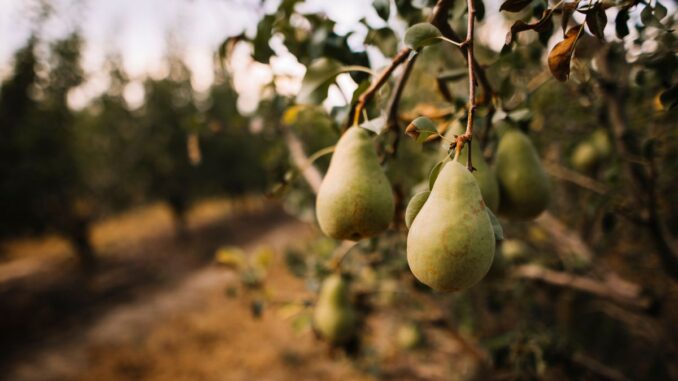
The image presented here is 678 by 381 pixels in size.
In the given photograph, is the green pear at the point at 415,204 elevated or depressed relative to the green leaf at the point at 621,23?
depressed

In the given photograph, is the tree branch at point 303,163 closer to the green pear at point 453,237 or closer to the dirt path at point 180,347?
the green pear at point 453,237

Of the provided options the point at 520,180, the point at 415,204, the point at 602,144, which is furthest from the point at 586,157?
the point at 415,204

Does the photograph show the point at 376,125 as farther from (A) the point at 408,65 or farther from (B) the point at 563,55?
(B) the point at 563,55

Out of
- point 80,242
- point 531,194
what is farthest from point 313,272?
point 80,242

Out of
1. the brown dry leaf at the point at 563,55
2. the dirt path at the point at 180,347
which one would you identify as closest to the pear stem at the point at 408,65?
the brown dry leaf at the point at 563,55

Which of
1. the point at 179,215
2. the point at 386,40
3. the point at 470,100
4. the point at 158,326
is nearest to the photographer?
the point at 470,100

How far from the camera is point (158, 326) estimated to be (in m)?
6.08

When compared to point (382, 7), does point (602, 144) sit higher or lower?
lower

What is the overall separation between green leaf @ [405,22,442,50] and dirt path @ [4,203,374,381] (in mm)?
3366

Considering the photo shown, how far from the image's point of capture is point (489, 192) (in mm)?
777

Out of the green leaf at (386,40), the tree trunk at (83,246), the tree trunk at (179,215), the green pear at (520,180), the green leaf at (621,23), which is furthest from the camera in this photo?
the tree trunk at (179,215)

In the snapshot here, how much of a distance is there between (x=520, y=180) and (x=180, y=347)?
17.8ft

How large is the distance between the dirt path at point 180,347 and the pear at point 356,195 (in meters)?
3.13

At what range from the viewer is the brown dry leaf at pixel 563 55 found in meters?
0.64
